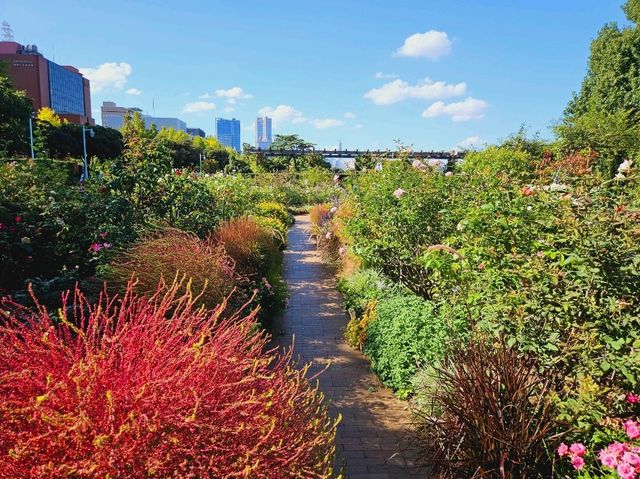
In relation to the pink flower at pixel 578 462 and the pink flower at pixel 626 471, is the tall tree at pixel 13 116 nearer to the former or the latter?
the pink flower at pixel 578 462

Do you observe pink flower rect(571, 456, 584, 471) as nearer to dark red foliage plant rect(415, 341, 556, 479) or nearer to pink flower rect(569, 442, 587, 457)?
pink flower rect(569, 442, 587, 457)

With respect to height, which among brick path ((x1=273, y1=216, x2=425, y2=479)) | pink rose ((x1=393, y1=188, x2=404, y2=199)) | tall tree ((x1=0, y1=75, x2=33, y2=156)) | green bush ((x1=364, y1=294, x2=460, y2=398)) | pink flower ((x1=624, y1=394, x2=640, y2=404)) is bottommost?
brick path ((x1=273, y1=216, x2=425, y2=479))

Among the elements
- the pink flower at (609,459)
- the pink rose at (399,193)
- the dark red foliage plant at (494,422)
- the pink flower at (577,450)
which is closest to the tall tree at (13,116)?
the pink rose at (399,193)

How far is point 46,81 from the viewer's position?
73.8 m

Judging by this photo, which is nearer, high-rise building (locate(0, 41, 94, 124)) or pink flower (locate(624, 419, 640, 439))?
pink flower (locate(624, 419, 640, 439))

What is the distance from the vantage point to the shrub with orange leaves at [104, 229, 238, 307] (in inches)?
148

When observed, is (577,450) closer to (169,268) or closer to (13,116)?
(169,268)

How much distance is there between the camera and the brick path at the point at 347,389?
9.88ft

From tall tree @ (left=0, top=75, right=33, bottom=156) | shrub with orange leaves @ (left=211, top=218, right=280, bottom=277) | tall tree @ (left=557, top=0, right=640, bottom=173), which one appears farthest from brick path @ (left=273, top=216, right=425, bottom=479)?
tall tree @ (left=0, top=75, right=33, bottom=156)

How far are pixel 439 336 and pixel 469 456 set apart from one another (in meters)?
1.35

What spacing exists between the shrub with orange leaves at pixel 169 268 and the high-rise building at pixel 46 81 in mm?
64802

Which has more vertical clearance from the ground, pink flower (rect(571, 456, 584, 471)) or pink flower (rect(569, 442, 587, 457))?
pink flower (rect(569, 442, 587, 457))

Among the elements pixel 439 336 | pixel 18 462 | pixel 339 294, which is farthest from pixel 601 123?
pixel 18 462

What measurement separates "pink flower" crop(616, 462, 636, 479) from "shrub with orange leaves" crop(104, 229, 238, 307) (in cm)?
295
